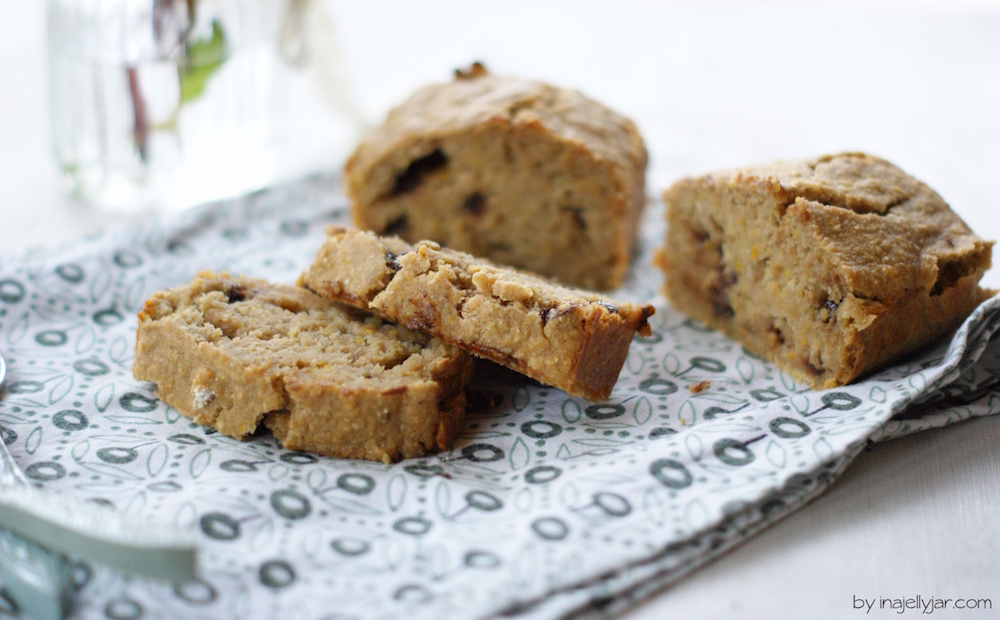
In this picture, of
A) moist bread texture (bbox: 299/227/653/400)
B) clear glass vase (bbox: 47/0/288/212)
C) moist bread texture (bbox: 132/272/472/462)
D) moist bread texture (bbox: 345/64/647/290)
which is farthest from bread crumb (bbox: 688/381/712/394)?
clear glass vase (bbox: 47/0/288/212)

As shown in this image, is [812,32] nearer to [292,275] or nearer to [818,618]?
[292,275]

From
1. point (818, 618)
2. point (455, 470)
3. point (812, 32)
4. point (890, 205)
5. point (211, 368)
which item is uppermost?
point (812, 32)

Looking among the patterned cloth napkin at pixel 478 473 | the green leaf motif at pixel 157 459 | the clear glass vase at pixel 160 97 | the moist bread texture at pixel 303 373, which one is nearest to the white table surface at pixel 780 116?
the patterned cloth napkin at pixel 478 473

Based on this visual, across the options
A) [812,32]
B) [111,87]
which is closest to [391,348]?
[111,87]

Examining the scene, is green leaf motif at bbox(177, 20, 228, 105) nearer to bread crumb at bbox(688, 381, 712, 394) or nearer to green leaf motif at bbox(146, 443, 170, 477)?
green leaf motif at bbox(146, 443, 170, 477)

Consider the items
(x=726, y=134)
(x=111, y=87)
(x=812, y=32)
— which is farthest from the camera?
(x=812, y=32)

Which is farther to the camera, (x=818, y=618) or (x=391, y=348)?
(x=391, y=348)

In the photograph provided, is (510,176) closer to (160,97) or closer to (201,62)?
(201,62)

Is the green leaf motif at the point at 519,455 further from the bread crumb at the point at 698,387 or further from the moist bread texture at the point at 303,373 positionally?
the bread crumb at the point at 698,387
